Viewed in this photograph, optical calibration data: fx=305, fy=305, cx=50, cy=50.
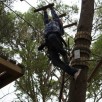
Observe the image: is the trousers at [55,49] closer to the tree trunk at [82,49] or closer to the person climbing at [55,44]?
the person climbing at [55,44]

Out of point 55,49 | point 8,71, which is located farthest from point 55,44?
point 8,71

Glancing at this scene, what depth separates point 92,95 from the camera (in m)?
14.3

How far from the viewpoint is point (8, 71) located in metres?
4.27

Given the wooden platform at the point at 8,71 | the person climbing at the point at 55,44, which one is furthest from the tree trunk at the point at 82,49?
the wooden platform at the point at 8,71

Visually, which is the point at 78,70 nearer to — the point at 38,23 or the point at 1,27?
the point at 1,27

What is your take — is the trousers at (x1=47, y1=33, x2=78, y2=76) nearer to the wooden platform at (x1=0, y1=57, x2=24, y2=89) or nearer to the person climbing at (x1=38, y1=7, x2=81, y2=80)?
the person climbing at (x1=38, y1=7, x2=81, y2=80)

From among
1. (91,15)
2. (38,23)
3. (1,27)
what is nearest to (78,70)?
(91,15)

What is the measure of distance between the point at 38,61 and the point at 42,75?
0.61 meters

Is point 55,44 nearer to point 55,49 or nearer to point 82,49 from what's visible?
point 55,49

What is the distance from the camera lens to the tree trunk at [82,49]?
391cm

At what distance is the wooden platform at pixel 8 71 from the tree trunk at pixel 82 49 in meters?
0.77

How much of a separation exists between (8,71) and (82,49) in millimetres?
1077

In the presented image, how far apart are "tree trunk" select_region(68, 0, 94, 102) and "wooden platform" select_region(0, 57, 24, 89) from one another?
77 centimetres

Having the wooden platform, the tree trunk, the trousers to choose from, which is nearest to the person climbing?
the trousers
